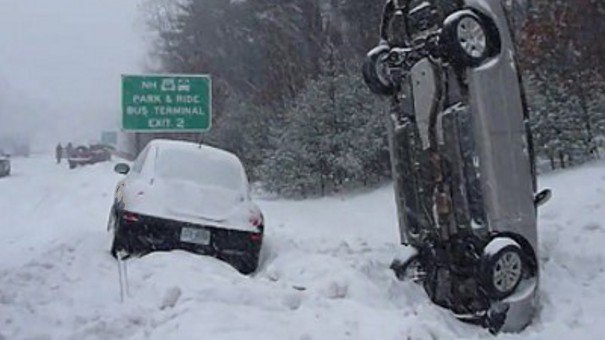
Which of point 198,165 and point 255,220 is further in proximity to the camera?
point 198,165

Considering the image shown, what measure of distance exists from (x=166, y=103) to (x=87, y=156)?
3088cm

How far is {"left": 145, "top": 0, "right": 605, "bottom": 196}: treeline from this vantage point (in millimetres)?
13586

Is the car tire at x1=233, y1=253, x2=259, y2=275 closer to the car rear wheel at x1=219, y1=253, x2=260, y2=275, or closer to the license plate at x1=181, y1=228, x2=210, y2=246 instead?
the car rear wheel at x1=219, y1=253, x2=260, y2=275

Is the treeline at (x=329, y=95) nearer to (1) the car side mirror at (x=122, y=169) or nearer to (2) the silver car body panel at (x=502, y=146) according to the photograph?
(1) the car side mirror at (x=122, y=169)

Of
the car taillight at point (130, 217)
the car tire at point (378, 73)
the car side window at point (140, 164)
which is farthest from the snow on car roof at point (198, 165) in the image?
the car tire at point (378, 73)

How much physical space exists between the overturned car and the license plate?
2.21 m

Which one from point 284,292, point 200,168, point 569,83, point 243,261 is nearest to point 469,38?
point 284,292

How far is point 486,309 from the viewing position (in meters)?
6.40

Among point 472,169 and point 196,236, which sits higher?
point 472,169

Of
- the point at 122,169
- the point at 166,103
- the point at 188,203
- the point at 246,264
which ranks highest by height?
the point at 166,103

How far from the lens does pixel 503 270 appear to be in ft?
20.7

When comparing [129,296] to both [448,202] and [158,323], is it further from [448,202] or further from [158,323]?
[448,202]

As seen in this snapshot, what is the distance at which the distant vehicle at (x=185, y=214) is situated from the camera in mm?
8469

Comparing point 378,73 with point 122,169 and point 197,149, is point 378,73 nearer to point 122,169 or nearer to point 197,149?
point 197,149
